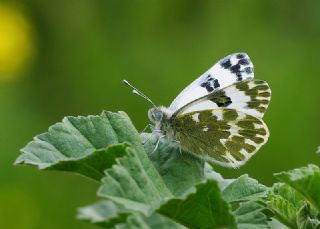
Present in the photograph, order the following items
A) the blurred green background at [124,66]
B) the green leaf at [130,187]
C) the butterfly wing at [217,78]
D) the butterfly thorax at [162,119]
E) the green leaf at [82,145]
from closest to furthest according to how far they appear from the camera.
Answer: the green leaf at [130,187] → the green leaf at [82,145] → the butterfly thorax at [162,119] → the butterfly wing at [217,78] → the blurred green background at [124,66]

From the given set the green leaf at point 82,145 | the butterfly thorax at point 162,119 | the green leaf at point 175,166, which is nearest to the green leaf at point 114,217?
the green leaf at point 82,145

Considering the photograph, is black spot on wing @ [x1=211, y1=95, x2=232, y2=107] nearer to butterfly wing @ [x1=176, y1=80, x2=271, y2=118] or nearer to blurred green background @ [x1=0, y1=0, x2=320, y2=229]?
butterfly wing @ [x1=176, y1=80, x2=271, y2=118]

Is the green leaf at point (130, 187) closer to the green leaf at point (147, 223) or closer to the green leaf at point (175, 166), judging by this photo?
the green leaf at point (147, 223)

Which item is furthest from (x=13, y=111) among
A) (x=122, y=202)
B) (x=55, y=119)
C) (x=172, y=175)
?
(x=122, y=202)

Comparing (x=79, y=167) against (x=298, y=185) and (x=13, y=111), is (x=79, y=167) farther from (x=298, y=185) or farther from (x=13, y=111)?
(x=13, y=111)

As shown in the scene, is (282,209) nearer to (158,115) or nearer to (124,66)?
(158,115)

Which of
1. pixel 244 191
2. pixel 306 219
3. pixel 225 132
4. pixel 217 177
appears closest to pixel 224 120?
pixel 225 132
